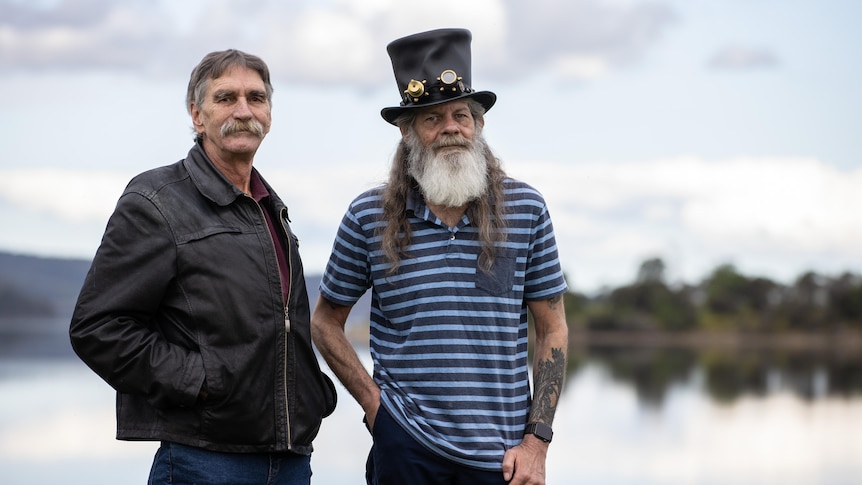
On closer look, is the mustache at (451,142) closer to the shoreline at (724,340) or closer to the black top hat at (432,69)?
the black top hat at (432,69)

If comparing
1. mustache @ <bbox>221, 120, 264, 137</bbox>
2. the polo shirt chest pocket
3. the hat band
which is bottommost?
the polo shirt chest pocket

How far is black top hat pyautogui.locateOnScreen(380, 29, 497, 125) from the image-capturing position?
4027mm

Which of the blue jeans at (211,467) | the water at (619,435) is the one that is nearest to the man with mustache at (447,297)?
the blue jeans at (211,467)

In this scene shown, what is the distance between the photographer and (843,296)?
2400 inches

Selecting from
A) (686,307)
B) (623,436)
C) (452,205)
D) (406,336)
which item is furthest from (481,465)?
(686,307)

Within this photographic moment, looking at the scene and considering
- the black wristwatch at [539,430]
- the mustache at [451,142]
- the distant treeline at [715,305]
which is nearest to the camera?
the black wristwatch at [539,430]

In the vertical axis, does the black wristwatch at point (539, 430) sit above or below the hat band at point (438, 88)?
below

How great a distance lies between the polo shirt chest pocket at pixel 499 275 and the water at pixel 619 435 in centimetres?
870

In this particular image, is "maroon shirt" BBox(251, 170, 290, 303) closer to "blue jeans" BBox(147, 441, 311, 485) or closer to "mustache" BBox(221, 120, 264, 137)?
"mustache" BBox(221, 120, 264, 137)

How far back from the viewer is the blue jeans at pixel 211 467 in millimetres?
3580

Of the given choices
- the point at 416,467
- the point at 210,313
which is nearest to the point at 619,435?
the point at 416,467

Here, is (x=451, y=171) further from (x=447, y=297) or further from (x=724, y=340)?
(x=724, y=340)

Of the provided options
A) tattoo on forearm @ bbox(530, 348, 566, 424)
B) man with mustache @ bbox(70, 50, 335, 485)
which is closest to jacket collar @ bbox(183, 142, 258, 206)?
man with mustache @ bbox(70, 50, 335, 485)

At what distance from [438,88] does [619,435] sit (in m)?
15.2
